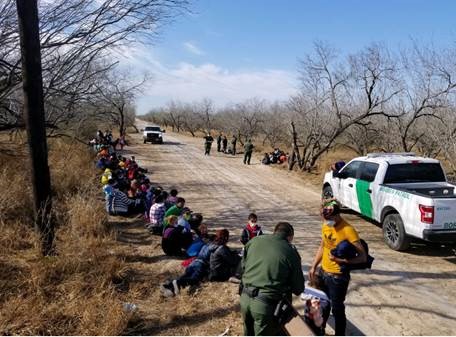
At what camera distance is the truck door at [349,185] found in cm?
1005

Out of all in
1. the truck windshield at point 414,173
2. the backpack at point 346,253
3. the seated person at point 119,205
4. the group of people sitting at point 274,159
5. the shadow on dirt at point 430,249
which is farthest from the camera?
the group of people sitting at point 274,159

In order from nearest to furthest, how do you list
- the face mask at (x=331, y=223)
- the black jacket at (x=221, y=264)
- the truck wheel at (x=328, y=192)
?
the face mask at (x=331, y=223) → the black jacket at (x=221, y=264) → the truck wheel at (x=328, y=192)

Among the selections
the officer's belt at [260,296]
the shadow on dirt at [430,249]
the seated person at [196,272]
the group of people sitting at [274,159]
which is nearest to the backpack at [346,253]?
the officer's belt at [260,296]

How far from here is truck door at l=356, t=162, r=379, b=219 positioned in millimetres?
9086

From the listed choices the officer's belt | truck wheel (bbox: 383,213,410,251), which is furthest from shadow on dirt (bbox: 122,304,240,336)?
truck wheel (bbox: 383,213,410,251)

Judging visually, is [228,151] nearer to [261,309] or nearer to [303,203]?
[303,203]

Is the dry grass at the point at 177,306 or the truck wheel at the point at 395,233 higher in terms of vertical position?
the truck wheel at the point at 395,233

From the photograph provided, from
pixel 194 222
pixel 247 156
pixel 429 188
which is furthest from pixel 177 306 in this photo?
pixel 247 156

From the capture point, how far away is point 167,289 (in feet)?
19.3

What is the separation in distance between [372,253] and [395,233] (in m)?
0.64

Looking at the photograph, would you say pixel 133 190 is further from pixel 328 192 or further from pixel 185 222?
pixel 328 192

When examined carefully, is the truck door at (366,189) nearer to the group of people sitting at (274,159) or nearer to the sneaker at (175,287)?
the sneaker at (175,287)

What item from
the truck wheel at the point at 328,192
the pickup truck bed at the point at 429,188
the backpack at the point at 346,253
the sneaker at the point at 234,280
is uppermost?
the pickup truck bed at the point at 429,188

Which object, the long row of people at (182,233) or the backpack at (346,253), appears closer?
the backpack at (346,253)
